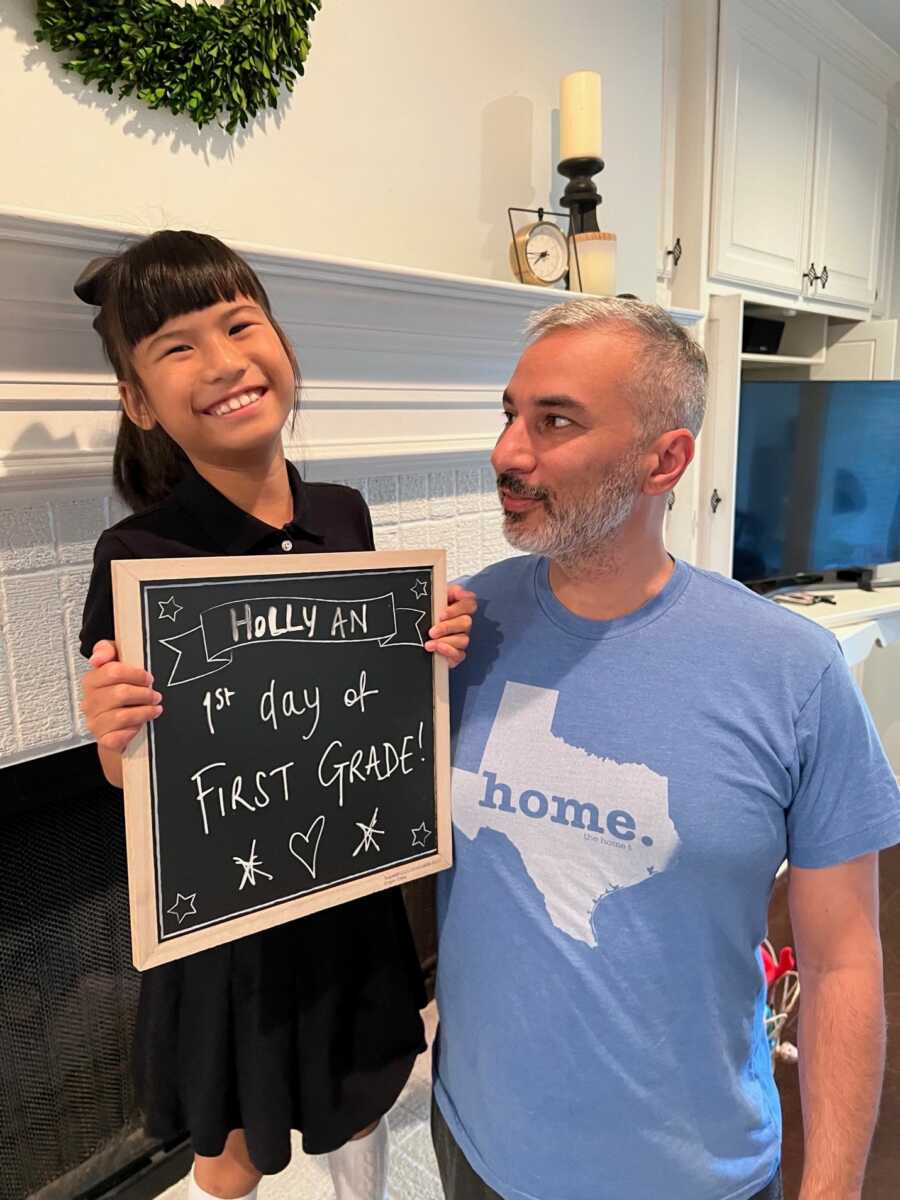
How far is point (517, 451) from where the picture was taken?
2.89 ft

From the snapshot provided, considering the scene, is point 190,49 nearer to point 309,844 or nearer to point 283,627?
point 283,627

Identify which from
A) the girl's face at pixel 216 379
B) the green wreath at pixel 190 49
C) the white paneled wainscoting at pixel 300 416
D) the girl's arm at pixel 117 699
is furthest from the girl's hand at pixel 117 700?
the green wreath at pixel 190 49

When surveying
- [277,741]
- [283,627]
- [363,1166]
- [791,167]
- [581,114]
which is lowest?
[363,1166]

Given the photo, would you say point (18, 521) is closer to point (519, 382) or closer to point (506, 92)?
point (519, 382)

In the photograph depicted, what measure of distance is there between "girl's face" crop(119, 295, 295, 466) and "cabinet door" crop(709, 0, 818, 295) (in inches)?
82.3

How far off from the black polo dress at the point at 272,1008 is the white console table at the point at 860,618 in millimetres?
2142

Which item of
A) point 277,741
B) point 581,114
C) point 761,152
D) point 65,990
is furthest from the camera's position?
point 761,152

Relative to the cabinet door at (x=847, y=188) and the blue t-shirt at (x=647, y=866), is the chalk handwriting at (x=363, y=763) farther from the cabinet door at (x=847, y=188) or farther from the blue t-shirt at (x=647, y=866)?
the cabinet door at (x=847, y=188)

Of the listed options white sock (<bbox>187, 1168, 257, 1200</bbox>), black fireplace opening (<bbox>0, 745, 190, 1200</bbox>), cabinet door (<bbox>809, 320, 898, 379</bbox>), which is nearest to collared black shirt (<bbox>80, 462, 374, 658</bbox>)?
black fireplace opening (<bbox>0, 745, 190, 1200</bbox>)

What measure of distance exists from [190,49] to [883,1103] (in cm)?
253

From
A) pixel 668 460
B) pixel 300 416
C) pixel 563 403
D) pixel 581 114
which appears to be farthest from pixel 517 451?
pixel 581 114

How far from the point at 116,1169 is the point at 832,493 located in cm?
286

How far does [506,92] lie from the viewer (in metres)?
1.70

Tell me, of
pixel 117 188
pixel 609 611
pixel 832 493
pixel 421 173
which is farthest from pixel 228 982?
pixel 832 493
